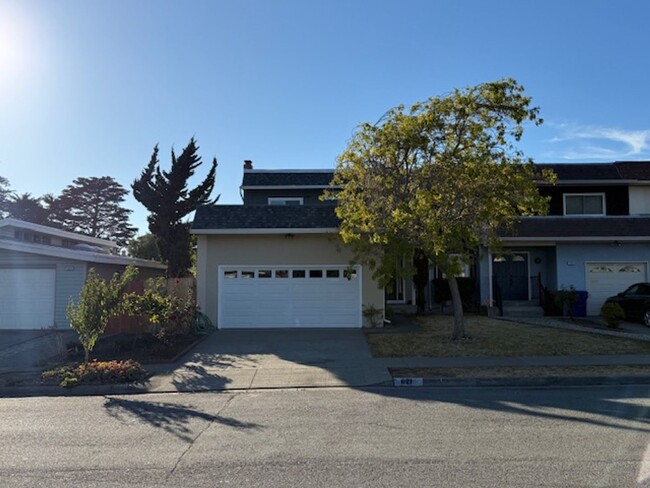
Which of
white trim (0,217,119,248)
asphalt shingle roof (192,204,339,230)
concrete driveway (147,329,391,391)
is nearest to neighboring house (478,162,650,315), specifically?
asphalt shingle roof (192,204,339,230)

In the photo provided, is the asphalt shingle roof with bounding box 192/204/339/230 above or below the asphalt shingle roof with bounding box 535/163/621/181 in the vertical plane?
below

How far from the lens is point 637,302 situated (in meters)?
17.1

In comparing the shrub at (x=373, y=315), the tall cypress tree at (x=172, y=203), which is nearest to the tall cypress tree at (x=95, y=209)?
the tall cypress tree at (x=172, y=203)

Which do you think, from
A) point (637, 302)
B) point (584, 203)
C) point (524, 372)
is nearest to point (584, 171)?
point (584, 203)

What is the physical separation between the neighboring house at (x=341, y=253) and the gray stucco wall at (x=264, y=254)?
3 centimetres

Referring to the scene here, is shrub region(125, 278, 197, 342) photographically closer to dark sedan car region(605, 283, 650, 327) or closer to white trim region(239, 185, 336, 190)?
white trim region(239, 185, 336, 190)

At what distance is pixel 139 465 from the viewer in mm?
5270

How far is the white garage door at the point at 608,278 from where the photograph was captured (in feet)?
66.5

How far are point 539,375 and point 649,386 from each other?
5.88ft

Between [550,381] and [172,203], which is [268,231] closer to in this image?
[550,381]

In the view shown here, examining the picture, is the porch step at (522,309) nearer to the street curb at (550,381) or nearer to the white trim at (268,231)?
the white trim at (268,231)

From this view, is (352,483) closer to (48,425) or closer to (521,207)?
(48,425)

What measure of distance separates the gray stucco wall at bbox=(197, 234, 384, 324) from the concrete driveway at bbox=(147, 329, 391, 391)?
225 cm

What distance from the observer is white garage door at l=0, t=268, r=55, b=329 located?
1756 cm
